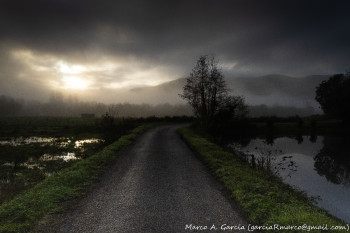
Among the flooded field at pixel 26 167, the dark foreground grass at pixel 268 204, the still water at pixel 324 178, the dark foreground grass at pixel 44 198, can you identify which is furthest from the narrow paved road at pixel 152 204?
the still water at pixel 324 178

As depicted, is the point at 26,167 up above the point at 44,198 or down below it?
below

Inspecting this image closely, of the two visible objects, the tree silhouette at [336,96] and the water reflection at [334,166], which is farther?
the tree silhouette at [336,96]

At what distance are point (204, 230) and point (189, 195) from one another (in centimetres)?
299

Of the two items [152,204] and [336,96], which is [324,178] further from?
[336,96]

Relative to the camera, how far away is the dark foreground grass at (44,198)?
25.7 ft

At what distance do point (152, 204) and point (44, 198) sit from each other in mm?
4619

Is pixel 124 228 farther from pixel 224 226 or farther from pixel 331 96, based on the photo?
pixel 331 96

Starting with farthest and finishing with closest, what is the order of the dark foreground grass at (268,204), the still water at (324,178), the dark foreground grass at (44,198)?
the still water at (324,178) < the dark foreground grass at (44,198) < the dark foreground grass at (268,204)

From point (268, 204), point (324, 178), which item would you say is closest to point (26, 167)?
point (268, 204)

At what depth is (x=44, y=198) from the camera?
977 centimetres

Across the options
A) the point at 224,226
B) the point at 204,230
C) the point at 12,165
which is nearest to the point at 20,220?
the point at 204,230

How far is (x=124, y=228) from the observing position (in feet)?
23.3

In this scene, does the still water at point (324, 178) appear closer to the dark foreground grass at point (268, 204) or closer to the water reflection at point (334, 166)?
the water reflection at point (334, 166)

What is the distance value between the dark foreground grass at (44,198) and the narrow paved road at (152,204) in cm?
91
